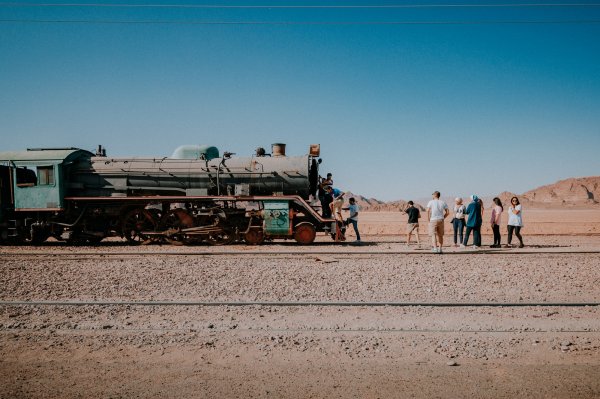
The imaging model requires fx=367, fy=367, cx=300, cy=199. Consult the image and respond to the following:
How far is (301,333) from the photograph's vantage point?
4.79 m

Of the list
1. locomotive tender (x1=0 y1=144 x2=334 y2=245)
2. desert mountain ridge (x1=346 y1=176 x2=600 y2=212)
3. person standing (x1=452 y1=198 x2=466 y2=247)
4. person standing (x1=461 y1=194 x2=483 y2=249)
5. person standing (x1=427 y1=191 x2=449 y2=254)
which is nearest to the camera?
person standing (x1=427 y1=191 x2=449 y2=254)

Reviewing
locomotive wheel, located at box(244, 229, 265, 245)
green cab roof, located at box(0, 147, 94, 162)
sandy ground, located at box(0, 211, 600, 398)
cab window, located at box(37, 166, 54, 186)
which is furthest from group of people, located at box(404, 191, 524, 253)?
cab window, located at box(37, 166, 54, 186)

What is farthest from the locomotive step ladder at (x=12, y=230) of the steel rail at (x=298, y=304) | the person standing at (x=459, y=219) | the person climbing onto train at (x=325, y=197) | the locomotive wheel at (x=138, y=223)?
the person standing at (x=459, y=219)

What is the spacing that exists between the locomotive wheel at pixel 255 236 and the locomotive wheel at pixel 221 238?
564mm

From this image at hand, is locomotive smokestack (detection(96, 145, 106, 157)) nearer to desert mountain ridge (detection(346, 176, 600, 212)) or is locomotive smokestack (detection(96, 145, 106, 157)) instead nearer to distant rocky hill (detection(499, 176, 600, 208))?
desert mountain ridge (detection(346, 176, 600, 212))

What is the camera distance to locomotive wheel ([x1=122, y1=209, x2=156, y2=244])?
45.9ft

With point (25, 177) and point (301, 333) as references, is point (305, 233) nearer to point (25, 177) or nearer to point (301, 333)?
point (301, 333)

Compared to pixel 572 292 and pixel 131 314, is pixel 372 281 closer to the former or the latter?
pixel 572 292

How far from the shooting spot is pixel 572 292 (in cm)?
687

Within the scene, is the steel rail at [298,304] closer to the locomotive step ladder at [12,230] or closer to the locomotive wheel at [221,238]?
the locomotive wheel at [221,238]

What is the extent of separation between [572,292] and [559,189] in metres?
141

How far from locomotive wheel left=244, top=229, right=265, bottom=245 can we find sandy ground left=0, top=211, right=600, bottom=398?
190 inches

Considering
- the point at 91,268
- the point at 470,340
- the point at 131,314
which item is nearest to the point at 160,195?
the point at 91,268

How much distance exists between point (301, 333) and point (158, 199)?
10534mm
